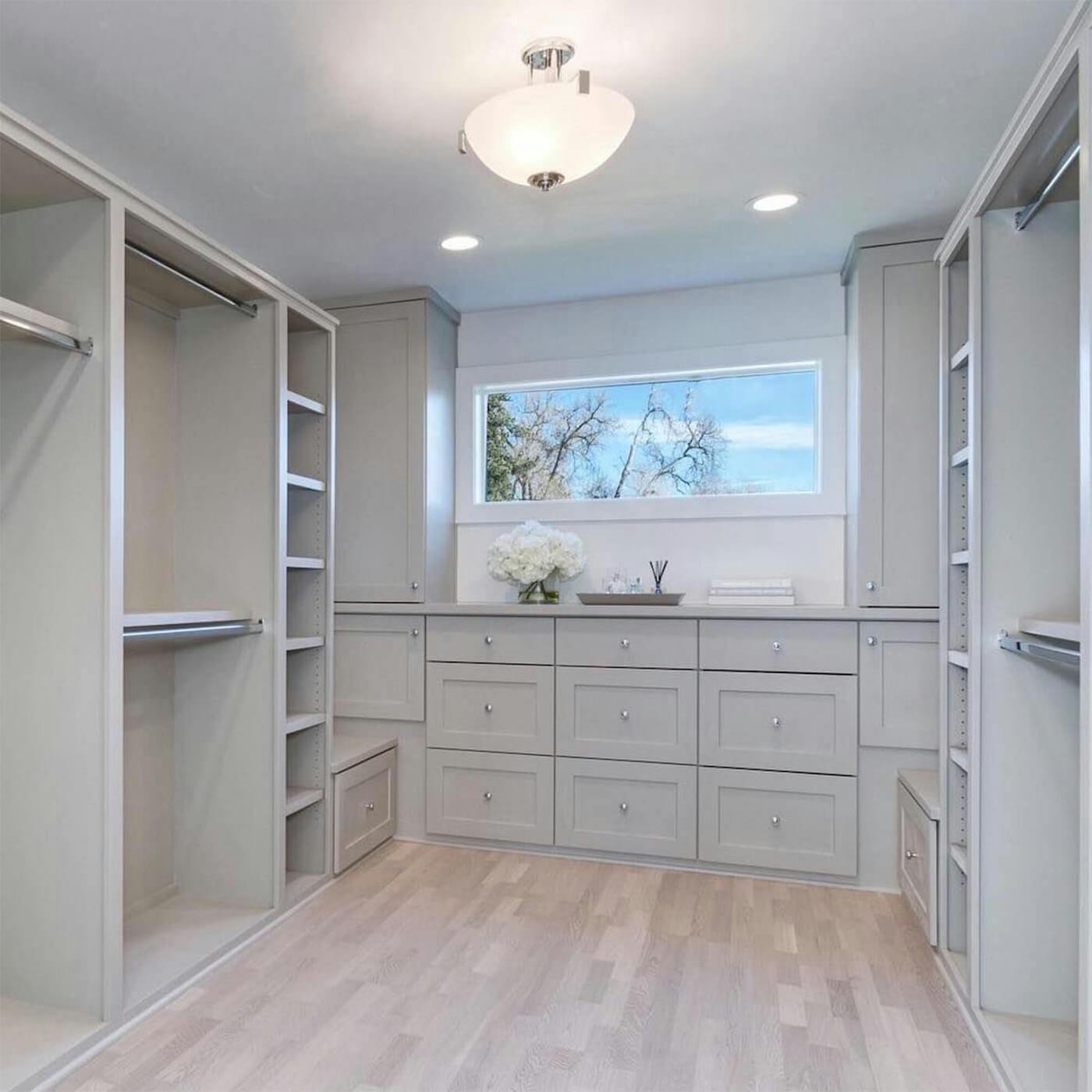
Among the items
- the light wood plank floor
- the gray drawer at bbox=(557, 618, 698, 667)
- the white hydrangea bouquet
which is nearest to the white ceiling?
the white hydrangea bouquet

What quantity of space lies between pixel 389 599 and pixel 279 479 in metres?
1.05

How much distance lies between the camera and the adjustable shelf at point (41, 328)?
173 cm

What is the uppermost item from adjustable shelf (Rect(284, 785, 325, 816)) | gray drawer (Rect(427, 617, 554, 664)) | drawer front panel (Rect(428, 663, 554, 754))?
gray drawer (Rect(427, 617, 554, 664))

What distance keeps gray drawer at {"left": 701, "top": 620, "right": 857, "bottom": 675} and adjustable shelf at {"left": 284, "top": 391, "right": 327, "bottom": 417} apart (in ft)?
5.39

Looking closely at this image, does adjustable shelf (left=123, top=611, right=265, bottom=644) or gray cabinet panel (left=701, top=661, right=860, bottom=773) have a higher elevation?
adjustable shelf (left=123, top=611, right=265, bottom=644)

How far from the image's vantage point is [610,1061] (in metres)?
1.85

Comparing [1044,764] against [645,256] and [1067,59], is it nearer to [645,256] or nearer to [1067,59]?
[1067,59]

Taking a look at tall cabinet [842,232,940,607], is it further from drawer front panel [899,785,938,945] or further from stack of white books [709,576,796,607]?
drawer front panel [899,785,938,945]

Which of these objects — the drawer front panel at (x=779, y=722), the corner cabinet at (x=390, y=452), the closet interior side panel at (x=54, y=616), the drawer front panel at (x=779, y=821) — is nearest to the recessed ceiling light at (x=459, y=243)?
the corner cabinet at (x=390, y=452)

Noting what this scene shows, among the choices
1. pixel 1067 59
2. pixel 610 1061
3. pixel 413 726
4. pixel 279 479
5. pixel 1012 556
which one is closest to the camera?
pixel 1067 59

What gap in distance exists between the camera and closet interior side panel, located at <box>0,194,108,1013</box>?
192 cm

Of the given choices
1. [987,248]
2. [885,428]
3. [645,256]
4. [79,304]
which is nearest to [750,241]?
[645,256]

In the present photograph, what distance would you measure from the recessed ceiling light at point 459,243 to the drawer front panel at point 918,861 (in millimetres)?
2503

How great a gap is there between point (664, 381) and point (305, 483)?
1.73 m
